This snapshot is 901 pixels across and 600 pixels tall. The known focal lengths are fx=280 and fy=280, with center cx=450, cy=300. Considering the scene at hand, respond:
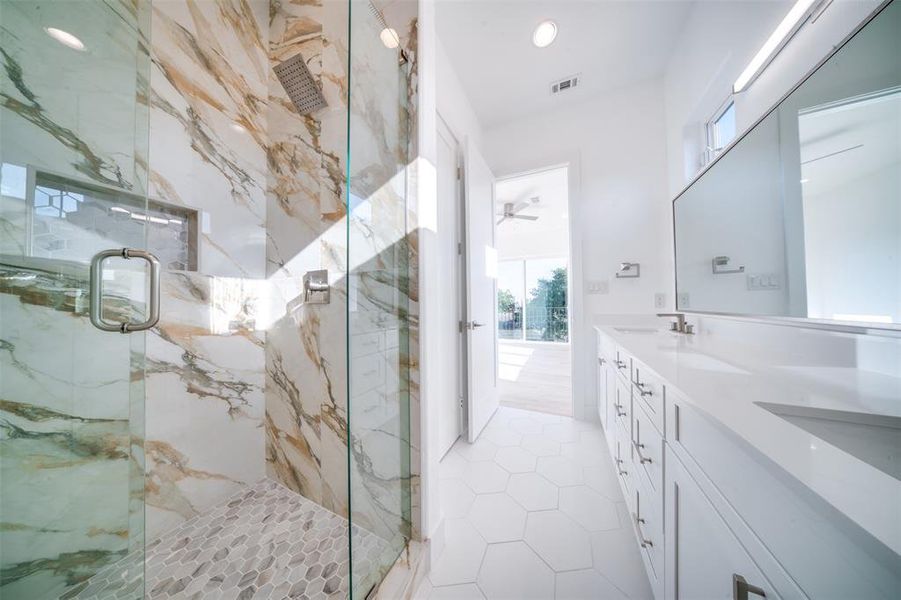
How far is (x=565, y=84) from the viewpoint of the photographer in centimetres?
224

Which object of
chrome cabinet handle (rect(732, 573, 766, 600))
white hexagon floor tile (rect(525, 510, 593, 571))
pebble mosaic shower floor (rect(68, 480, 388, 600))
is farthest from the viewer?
white hexagon floor tile (rect(525, 510, 593, 571))

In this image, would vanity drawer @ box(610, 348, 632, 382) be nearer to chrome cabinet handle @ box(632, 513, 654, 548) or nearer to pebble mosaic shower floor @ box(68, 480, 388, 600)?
chrome cabinet handle @ box(632, 513, 654, 548)

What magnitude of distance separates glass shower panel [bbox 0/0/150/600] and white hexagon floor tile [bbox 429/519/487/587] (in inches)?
38.7

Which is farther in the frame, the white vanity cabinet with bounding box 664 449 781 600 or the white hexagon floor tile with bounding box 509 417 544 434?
the white hexagon floor tile with bounding box 509 417 544 434

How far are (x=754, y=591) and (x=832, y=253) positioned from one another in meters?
0.96

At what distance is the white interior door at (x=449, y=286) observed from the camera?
6.23 ft

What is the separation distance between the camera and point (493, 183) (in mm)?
2539

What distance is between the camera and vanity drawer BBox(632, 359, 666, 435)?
851 mm

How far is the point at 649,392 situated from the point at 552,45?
226 centimetres

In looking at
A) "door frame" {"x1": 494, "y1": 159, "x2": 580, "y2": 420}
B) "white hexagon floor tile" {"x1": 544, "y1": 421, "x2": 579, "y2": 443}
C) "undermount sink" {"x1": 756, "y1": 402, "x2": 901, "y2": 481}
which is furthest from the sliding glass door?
"undermount sink" {"x1": 756, "y1": 402, "x2": 901, "y2": 481}

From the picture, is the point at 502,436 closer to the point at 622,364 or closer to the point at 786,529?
the point at 622,364

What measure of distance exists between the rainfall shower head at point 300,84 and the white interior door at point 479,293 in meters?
1.04

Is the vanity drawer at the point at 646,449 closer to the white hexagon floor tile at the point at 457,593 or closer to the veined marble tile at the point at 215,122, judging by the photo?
the white hexagon floor tile at the point at 457,593

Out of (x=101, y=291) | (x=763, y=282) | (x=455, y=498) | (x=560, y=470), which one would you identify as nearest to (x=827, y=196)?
(x=763, y=282)
